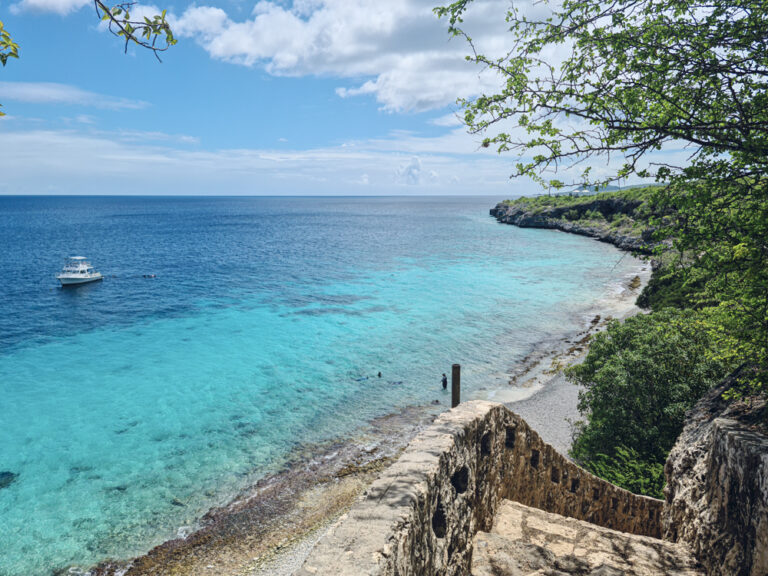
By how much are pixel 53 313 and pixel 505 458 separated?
169 ft

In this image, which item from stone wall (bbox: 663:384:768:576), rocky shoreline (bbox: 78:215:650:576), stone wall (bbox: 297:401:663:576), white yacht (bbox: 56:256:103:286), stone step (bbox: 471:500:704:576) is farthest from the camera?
white yacht (bbox: 56:256:103:286)

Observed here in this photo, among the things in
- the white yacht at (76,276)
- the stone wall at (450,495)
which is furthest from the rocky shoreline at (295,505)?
the white yacht at (76,276)

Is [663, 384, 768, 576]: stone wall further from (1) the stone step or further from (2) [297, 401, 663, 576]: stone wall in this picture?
(2) [297, 401, 663, 576]: stone wall

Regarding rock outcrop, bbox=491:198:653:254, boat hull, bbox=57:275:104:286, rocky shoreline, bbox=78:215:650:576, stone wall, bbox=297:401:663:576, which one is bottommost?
rocky shoreline, bbox=78:215:650:576

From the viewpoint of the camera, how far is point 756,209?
664 centimetres

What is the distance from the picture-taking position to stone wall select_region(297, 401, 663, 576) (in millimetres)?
3734

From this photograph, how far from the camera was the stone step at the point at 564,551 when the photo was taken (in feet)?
18.8

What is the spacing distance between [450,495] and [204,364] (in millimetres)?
31732

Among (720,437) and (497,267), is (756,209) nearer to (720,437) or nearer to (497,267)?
(720,437)

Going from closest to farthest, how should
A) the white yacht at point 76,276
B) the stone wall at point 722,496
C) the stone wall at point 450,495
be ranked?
the stone wall at point 450,495, the stone wall at point 722,496, the white yacht at point 76,276

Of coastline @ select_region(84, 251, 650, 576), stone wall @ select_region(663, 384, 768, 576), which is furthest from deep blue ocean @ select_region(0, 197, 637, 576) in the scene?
stone wall @ select_region(663, 384, 768, 576)

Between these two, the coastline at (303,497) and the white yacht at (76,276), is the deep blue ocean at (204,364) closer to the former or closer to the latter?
the coastline at (303,497)

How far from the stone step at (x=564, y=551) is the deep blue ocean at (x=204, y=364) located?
1535 centimetres

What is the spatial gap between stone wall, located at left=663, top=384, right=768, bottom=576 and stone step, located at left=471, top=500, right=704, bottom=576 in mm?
487
